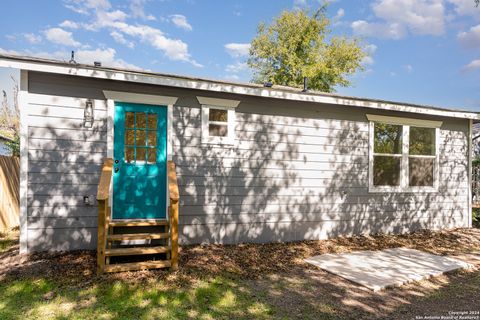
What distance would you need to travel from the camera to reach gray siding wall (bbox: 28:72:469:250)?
4.64 metres

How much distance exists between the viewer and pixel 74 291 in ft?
11.1

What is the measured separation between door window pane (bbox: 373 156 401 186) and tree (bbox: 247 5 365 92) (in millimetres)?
16811

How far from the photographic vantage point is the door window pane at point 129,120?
4969 mm

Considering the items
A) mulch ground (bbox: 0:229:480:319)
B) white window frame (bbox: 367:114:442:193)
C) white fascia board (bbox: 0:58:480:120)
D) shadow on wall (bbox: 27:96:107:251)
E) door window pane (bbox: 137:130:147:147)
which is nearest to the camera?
mulch ground (bbox: 0:229:480:319)

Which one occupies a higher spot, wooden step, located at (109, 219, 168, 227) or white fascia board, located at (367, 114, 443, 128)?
white fascia board, located at (367, 114, 443, 128)

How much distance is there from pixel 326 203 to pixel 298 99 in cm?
228

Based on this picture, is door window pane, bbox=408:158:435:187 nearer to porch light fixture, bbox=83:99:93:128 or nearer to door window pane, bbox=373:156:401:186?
door window pane, bbox=373:156:401:186

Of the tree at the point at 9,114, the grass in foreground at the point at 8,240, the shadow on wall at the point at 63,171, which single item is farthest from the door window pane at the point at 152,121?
the tree at the point at 9,114

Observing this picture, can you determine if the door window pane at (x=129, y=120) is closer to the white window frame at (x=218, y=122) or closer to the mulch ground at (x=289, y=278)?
the white window frame at (x=218, y=122)

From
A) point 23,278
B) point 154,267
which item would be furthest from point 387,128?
point 23,278

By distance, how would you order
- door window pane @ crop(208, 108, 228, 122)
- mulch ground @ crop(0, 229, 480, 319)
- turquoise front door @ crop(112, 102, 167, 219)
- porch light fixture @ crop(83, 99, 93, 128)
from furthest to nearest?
door window pane @ crop(208, 108, 228, 122) < turquoise front door @ crop(112, 102, 167, 219) < porch light fixture @ crop(83, 99, 93, 128) < mulch ground @ crop(0, 229, 480, 319)

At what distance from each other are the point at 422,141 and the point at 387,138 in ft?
3.67

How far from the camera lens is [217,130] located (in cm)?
550

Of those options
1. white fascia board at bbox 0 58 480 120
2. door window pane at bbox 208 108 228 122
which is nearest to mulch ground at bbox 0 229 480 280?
door window pane at bbox 208 108 228 122
